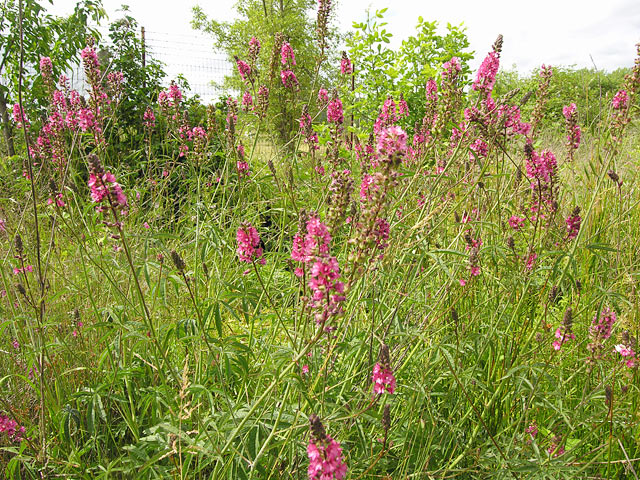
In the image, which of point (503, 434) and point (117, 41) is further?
point (117, 41)

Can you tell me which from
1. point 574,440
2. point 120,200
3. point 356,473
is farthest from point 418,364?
point 120,200

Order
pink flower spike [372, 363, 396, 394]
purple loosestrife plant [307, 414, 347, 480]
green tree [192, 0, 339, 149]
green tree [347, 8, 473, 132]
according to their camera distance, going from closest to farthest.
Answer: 1. purple loosestrife plant [307, 414, 347, 480]
2. pink flower spike [372, 363, 396, 394]
3. green tree [347, 8, 473, 132]
4. green tree [192, 0, 339, 149]

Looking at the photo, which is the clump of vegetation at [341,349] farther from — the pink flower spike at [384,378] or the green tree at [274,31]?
the green tree at [274,31]

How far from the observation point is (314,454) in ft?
3.61

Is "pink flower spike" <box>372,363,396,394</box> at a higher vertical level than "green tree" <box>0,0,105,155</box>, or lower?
lower

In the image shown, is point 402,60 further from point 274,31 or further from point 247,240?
point 274,31

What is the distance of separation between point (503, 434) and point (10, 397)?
2.52 metres

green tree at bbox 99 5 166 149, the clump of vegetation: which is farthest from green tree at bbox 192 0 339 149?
the clump of vegetation

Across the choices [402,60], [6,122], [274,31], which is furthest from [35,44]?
[274,31]

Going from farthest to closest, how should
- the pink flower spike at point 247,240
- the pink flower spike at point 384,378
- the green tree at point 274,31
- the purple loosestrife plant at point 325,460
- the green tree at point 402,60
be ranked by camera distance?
the green tree at point 274,31
the green tree at point 402,60
the pink flower spike at point 247,240
the pink flower spike at point 384,378
the purple loosestrife plant at point 325,460

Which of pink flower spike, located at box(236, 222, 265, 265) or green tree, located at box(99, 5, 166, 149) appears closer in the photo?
pink flower spike, located at box(236, 222, 265, 265)

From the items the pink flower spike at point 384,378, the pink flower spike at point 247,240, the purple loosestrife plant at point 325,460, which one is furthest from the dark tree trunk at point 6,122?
the purple loosestrife plant at point 325,460

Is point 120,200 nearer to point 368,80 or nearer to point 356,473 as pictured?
point 356,473

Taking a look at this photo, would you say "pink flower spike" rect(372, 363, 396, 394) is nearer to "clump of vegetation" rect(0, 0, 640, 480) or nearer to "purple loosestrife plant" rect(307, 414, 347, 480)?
"clump of vegetation" rect(0, 0, 640, 480)
